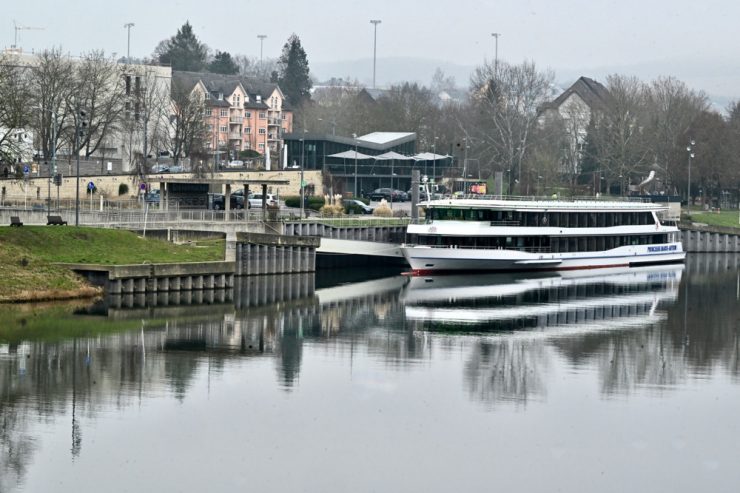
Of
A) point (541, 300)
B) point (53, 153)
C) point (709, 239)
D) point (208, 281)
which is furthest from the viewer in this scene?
point (709, 239)

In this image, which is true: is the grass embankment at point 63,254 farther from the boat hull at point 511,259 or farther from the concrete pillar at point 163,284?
the boat hull at point 511,259

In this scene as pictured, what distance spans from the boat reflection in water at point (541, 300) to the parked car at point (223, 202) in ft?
49.8

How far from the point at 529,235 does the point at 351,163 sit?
39.8 meters

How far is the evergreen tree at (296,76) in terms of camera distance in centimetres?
18570

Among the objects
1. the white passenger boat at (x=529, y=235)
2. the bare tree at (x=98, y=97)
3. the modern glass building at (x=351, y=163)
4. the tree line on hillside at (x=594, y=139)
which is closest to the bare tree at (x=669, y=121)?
the tree line on hillside at (x=594, y=139)

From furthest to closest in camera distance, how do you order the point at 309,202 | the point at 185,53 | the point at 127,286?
the point at 185,53
the point at 309,202
the point at 127,286

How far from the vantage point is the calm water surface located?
104 ft

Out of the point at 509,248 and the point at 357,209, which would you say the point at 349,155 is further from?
the point at 509,248

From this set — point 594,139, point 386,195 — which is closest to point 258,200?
point 386,195

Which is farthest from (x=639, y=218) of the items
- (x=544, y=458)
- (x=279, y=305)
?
(x=544, y=458)

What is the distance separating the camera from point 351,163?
118 meters

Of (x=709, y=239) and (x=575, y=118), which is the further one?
(x=575, y=118)

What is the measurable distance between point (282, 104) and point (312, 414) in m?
129

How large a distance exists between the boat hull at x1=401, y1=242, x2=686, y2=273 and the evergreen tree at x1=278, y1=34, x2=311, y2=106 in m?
101
